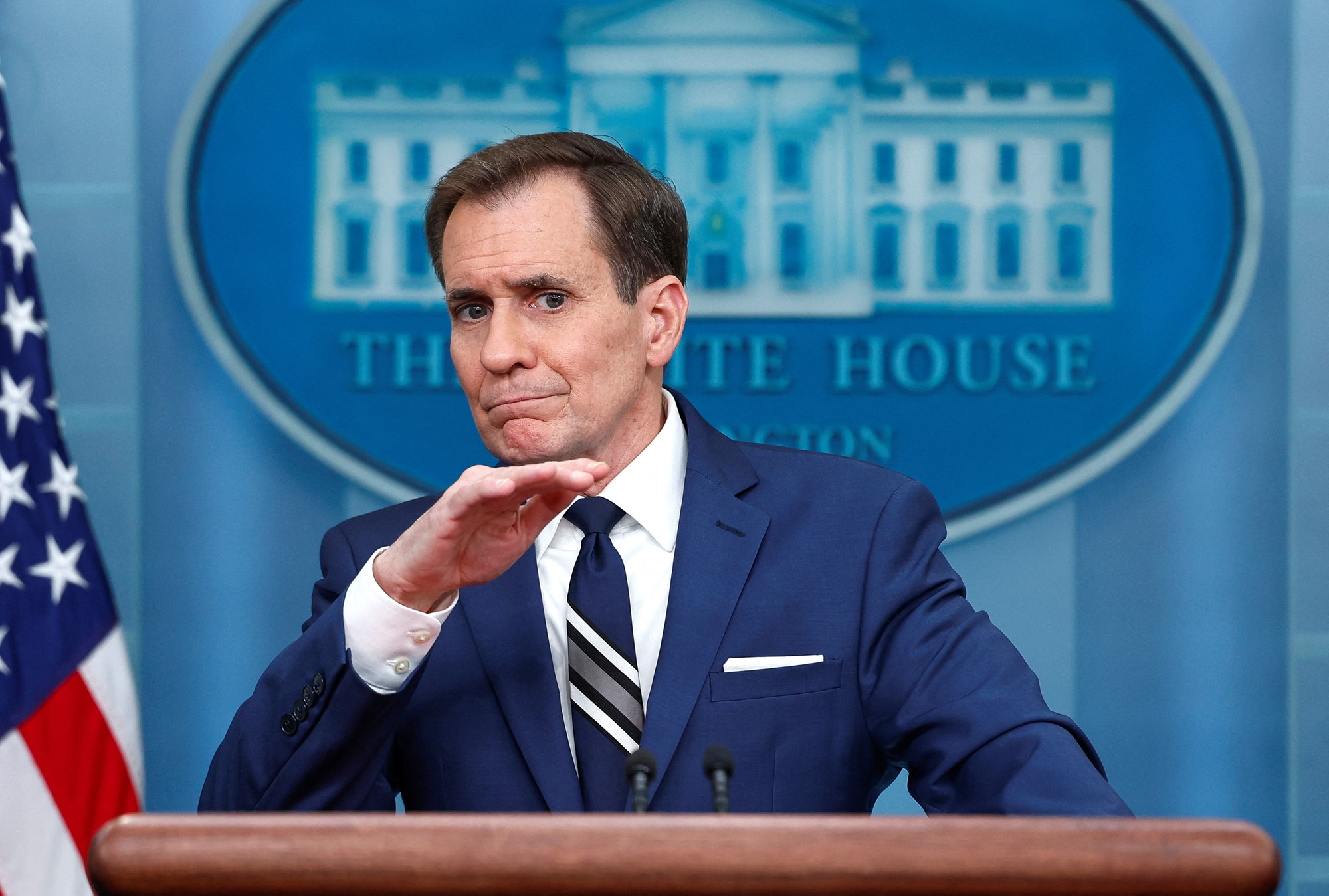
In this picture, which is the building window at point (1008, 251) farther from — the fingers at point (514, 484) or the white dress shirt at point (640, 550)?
the fingers at point (514, 484)

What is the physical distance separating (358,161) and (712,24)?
0.83 m

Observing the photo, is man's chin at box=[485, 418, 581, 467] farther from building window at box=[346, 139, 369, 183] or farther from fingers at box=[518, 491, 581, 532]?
building window at box=[346, 139, 369, 183]

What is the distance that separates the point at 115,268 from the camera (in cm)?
281

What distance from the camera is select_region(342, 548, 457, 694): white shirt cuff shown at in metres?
1.34

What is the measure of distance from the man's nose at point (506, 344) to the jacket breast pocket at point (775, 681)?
463 mm

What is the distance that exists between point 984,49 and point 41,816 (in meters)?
→ 2.39

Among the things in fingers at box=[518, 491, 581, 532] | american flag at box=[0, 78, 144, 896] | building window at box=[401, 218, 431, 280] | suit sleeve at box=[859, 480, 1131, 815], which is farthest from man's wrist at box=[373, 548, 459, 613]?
building window at box=[401, 218, 431, 280]

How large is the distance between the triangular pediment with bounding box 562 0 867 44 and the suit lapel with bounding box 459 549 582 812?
1.54m

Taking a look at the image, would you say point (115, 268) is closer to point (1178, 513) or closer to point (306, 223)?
point (306, 223)

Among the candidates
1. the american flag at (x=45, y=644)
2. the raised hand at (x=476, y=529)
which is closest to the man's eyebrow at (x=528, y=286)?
the raised hand at (x=476, y=529)

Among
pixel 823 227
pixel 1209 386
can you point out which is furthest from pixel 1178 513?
pixel 823 227

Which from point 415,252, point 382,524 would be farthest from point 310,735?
point 415,252

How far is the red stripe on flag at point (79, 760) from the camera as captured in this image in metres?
2.25

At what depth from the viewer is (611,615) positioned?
5.16 feet
